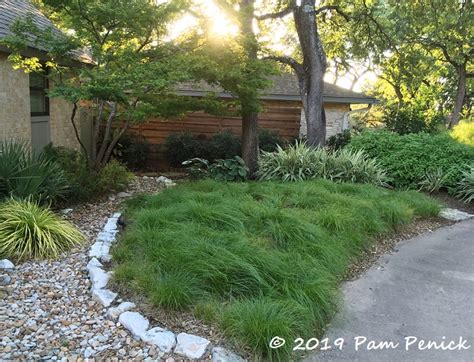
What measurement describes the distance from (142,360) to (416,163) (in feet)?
25.0

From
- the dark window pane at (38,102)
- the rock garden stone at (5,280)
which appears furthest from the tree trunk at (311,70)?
the rock garden stone at (5,280)

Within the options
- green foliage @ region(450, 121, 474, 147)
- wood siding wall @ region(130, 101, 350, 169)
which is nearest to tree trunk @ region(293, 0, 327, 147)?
wood siding wall @ region(130, 101, 350, 169)

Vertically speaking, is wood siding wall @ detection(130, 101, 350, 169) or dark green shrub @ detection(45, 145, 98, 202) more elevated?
wood siding wall @ detection(130, 101, 350, 169)

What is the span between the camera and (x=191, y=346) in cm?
277

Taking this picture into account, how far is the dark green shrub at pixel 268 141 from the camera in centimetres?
1109

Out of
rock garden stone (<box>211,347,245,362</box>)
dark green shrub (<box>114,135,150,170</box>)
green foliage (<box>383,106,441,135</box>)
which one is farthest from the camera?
green foliage (<box>383,106,441,135</box>)

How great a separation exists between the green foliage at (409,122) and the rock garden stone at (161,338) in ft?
39.0

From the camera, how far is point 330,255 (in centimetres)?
435

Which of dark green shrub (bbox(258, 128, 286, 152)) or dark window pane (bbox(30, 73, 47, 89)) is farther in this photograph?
dark green shrub (bbox(258, 128, 286, 152))

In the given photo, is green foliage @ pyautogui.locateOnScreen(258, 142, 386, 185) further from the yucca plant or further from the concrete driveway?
the yucca plant

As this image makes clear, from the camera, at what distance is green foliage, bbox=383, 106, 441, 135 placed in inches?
512

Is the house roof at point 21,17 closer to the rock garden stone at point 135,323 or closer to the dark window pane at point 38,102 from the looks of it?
the dark window pane at point 38,102

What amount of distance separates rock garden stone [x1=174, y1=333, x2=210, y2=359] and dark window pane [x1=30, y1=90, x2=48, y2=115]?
7.42 meters

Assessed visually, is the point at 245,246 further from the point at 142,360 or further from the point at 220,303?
the point at 142,360
